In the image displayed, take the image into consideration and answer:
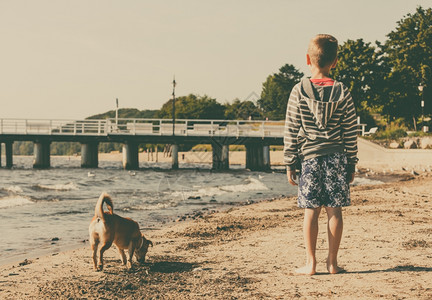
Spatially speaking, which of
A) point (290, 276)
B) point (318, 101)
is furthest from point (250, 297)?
point (318, 101)

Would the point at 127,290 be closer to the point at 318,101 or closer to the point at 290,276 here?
the point at 290,276

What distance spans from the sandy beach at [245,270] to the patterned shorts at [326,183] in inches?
26.7

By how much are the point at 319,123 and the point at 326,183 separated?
20.7 inches

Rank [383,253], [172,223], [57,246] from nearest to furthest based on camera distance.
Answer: [383,253], [57,246], [172,223]

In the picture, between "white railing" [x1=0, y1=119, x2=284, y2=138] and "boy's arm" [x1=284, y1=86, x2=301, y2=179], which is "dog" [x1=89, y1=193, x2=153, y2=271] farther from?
"white railing" [x1=0, y1=119, x2=284, y2=138]

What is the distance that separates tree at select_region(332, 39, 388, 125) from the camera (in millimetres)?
53534

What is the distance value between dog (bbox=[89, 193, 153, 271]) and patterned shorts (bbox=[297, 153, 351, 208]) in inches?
77.8

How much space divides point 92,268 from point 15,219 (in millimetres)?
6849

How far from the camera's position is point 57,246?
23.7 feet

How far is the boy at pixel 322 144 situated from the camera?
3898 millimetres

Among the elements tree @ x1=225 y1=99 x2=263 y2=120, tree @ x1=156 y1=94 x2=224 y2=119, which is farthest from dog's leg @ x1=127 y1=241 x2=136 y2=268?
tree @ x1=156 y1=94 x2=224 y2=119

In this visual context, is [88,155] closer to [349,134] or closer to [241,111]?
[241,111]

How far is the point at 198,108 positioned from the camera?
94938 millimetres

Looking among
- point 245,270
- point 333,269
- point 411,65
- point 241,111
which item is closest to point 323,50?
point 333,269
